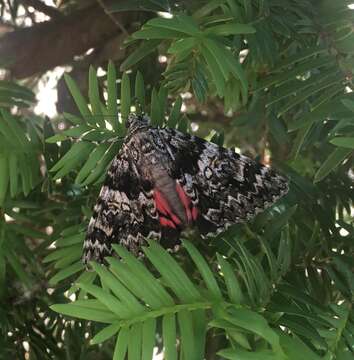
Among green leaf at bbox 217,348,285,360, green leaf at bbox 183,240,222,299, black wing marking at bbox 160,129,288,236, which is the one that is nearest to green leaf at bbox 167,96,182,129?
black wing marking at bbox 160,129,288,236

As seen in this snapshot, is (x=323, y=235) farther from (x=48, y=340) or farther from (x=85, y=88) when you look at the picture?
(x=85, y=88)

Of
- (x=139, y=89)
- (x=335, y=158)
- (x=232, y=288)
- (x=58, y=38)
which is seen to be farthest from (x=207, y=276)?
(x=58, y=38)

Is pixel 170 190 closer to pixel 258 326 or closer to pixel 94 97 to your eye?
pixel 94 97

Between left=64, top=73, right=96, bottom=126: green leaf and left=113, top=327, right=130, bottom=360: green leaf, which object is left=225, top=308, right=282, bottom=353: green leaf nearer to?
left=113, top=327, right=130, bottom=360: green leaf

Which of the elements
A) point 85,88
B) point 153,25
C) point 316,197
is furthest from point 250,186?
point 85,88

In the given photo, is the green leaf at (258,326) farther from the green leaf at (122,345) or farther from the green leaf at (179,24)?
the green leaf at (179,24)

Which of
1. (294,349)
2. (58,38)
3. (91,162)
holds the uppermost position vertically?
(58,38)

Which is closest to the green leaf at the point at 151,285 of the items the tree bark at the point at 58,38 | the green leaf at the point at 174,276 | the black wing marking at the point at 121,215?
the green leaf at the point at 174,276
